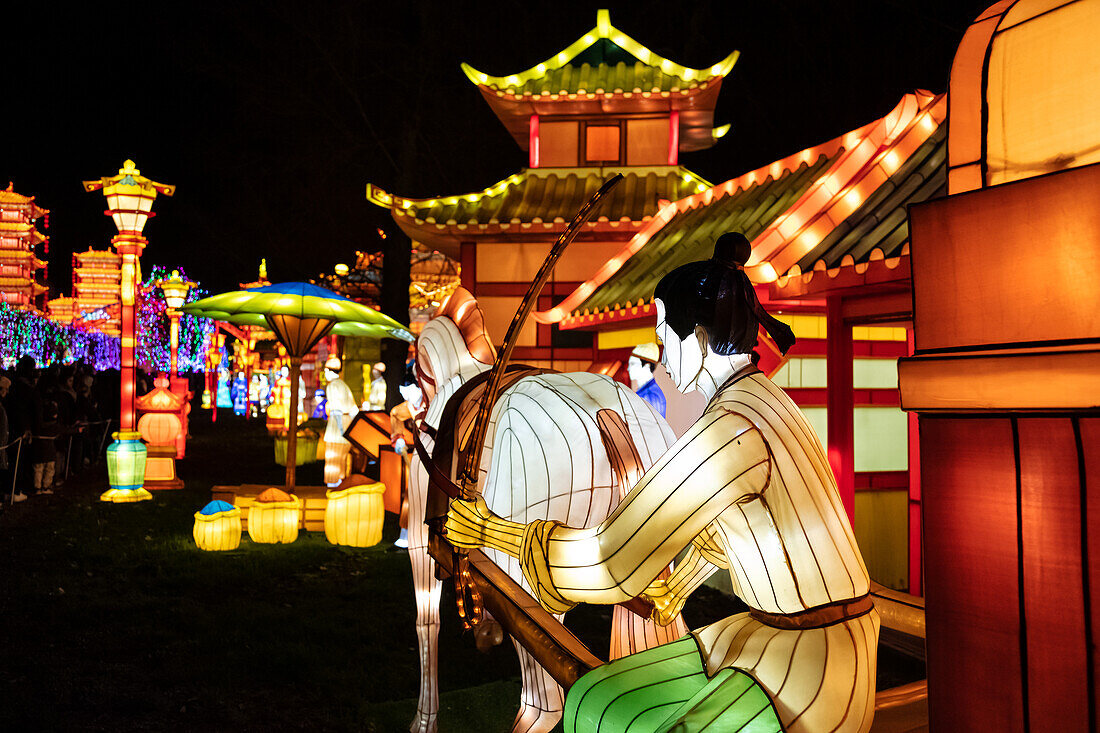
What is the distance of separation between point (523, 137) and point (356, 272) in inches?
546

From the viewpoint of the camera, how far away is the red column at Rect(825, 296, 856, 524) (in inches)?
226

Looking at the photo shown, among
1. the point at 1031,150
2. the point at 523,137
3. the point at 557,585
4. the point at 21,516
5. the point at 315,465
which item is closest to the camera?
the point at 1031,150

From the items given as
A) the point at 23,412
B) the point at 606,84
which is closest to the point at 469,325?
the point at 606,84

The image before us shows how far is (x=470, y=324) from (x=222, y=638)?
12.1ft

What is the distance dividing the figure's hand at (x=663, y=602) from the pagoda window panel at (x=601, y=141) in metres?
10.7

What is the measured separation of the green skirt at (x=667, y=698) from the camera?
157 centimetres

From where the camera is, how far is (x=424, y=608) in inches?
173

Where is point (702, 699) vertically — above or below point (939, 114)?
below

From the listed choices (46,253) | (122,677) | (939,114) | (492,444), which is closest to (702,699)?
(492,444)

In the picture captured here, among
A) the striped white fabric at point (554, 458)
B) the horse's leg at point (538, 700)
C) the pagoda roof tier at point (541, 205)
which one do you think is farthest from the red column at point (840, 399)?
the pagoda roof tier at point (541, 205)

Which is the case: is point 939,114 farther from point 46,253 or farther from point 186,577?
point 46,253

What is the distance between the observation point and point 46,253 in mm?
28469

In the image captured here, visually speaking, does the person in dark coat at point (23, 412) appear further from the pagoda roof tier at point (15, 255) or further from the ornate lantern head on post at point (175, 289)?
the pagoda roof tier at point (15, 255)

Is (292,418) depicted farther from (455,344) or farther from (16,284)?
(16,284)
